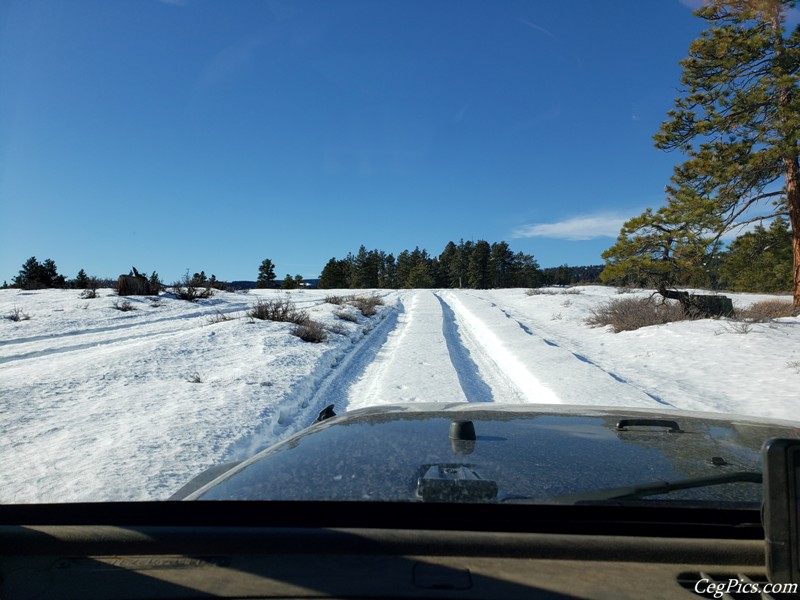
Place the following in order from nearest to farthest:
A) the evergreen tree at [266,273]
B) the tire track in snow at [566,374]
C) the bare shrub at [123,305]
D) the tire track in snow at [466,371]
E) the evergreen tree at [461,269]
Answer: the tire track in snow at [566,374], the tire track in snow at [466,371], the bare shrub at [123,305], the evergreen tree at [266,273], the evergreen tree at [461,269]

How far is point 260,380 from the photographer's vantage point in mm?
7727

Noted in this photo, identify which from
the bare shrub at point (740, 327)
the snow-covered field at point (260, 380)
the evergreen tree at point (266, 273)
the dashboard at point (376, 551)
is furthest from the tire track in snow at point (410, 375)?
the evergreen tree at point (266, 273)

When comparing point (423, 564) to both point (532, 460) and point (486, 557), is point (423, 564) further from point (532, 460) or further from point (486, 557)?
point (532, 460)

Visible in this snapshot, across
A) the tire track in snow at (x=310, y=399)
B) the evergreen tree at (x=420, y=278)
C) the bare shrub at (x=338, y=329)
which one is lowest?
the tire track in snow at (x=310, y=399)

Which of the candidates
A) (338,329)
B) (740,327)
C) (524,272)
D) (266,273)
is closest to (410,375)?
Answer: (338,329)

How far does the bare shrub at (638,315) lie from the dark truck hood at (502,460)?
43.5 feet

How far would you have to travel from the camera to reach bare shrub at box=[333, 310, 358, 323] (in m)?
16.7

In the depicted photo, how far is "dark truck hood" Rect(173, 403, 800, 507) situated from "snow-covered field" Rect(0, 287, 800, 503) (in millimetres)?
2303

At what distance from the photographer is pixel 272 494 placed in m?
1.68

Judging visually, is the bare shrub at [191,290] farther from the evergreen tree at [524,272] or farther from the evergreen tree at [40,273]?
the evergreen tree at [524,272]

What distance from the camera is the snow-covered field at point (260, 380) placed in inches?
181

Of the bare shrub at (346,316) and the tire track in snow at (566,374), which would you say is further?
the bare shrub at (346,316)

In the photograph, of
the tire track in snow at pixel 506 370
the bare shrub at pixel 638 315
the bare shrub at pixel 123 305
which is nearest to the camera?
the tire track in snow at pixel 506 370

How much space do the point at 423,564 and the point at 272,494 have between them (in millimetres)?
674
